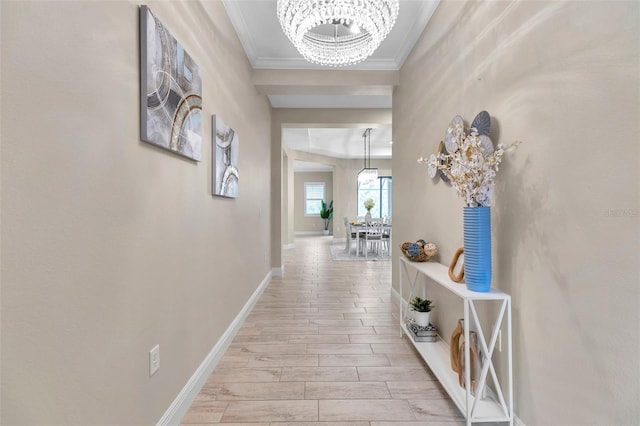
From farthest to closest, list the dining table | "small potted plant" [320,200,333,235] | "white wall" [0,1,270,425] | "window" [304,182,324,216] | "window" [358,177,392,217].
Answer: "window" [304,182,324,216] < "small potted plant" [320,200,333,235] < "window" [358,177,392,217] < the dining table < "white wall" [0,1,270,425]

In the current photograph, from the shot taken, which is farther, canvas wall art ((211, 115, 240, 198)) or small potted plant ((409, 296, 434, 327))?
small potted plant ((409, 296, 434, 327))

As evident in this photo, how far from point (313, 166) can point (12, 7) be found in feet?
34.6

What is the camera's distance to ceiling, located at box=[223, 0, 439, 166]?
2516 millimetres

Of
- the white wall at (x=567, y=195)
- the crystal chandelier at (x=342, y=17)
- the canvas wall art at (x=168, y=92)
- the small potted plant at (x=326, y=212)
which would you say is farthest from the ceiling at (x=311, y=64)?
the small potted plant at (x=326, y=212)

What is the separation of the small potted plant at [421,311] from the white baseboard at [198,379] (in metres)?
1.56

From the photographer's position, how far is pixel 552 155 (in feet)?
4.07

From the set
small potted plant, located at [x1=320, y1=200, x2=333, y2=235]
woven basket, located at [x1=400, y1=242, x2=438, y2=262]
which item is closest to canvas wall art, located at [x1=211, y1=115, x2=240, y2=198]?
woven basket, located at [x1=400, y1=242, x2=438, y2=262]

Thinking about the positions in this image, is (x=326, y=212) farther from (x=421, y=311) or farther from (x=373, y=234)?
(x=421, y=311)

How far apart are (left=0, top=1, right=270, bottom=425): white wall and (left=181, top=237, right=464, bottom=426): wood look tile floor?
38 cm

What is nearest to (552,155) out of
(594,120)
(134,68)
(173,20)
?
(594,120)

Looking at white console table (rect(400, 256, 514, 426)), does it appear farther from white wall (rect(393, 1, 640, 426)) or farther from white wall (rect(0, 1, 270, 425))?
white wall (rect(0, 1, 270, 425))

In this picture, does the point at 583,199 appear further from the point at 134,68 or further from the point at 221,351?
the point at 221,351

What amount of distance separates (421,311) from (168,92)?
2294 millimetres

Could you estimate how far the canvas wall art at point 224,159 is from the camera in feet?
6.96
